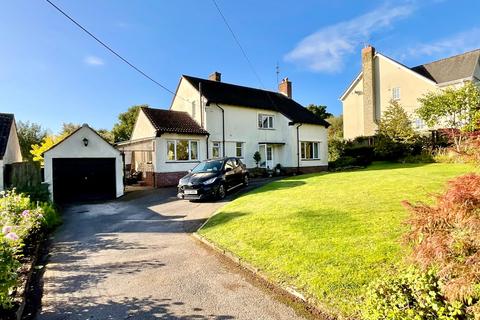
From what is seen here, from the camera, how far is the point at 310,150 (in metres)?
27.6

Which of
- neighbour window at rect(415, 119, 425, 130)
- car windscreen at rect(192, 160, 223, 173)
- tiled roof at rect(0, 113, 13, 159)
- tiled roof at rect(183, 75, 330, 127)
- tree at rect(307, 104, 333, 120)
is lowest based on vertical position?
car windscreen at rect(192, 160, 223, 173)

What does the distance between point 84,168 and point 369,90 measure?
30.2 metres

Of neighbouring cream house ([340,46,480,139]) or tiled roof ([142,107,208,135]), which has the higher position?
neighbouring cream house ([340,46,480,139])

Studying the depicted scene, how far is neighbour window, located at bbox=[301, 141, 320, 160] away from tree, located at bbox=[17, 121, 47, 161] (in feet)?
106

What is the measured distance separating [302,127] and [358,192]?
16.8 metres

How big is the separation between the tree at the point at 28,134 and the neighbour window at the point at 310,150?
32.4 metres

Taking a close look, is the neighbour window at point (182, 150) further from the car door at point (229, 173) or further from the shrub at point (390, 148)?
the shrub at point (390, 148)

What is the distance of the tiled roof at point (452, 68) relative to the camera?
94.4ft

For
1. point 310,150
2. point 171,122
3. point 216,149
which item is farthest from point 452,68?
point 171,122

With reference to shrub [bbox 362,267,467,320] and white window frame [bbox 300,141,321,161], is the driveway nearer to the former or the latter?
shrub [bbox 362,267,467,320]

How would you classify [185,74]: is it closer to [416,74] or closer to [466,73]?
[416,74]

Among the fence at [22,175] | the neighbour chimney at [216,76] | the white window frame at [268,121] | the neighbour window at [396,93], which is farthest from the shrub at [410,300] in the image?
the neighbour window at [396,93]

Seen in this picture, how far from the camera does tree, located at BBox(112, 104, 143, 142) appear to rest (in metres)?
47.9

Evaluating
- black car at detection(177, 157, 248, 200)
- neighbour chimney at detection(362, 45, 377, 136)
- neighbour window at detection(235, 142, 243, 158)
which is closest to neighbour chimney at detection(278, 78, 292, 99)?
neighbour chimney at detection(362, 45, 377, 136)
